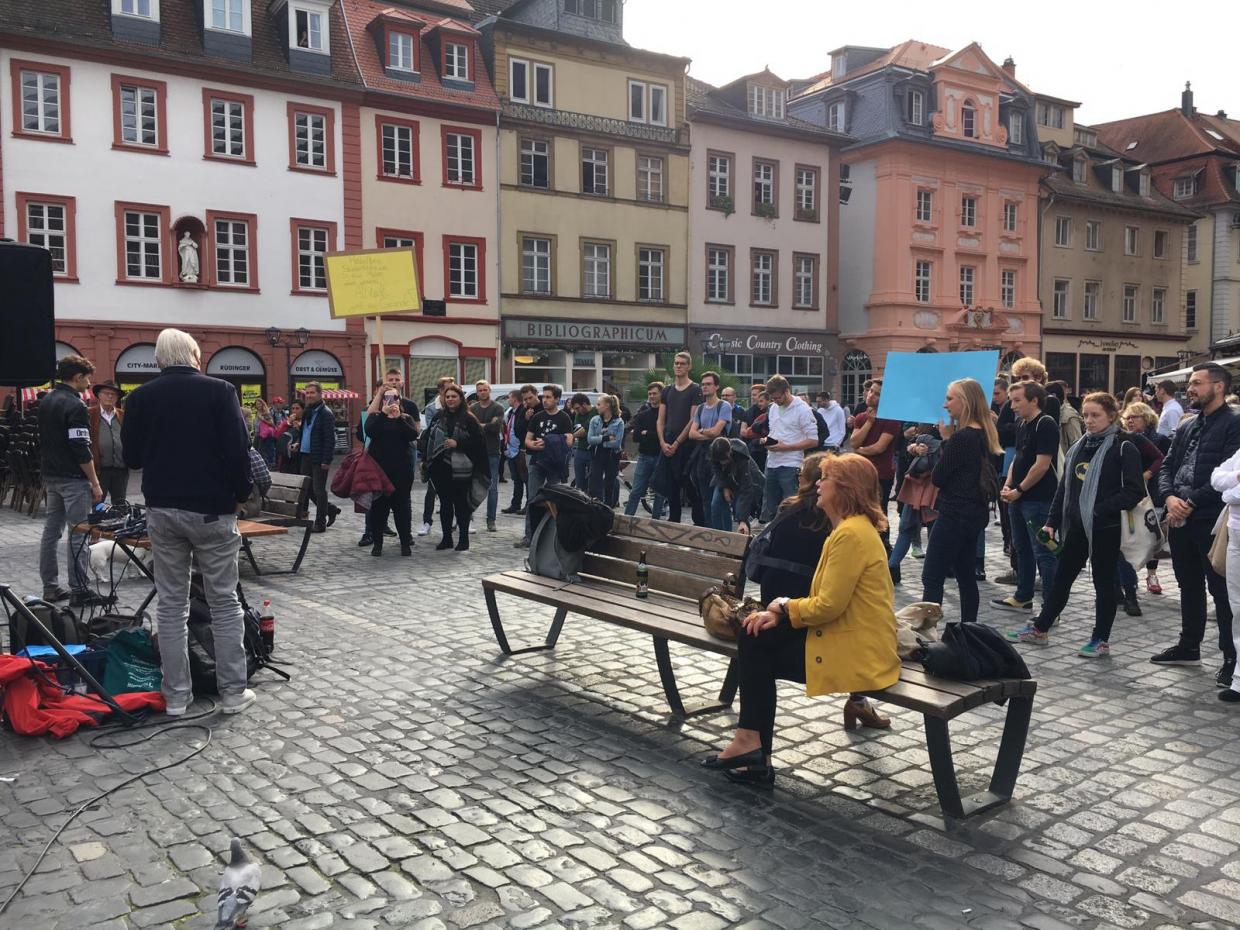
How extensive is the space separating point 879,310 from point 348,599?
1443 inches

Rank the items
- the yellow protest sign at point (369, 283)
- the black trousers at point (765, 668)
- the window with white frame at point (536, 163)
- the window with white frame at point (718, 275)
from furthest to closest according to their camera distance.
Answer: the window with white frame at point (718, 275), the window with white frame at point (536, 163), the yellow protest sign at point (369, 283), the black trousers at point (765, 668)

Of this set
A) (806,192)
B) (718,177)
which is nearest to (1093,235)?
(806,192)

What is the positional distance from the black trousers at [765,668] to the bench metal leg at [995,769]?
664 mm

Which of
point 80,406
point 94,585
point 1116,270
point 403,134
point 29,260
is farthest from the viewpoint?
point 1116,270

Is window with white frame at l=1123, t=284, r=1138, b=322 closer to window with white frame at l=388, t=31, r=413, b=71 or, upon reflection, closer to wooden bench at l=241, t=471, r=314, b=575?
window with white frame at l=388, t=31, r=413, b=71

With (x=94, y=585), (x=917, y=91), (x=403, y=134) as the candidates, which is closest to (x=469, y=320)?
(x=403, y=134)

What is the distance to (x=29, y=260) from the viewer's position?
5.13 m

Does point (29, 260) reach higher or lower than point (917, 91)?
lower

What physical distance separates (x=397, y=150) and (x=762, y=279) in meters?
14.6

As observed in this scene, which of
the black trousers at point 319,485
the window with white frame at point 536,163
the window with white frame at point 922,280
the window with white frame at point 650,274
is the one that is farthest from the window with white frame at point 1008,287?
the black trousers at point 319,485

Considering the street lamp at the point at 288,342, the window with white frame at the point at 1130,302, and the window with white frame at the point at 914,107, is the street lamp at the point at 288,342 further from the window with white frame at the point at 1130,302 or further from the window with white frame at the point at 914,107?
the window with white frame at the point at 1130,302

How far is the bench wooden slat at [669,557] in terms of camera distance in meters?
6.18

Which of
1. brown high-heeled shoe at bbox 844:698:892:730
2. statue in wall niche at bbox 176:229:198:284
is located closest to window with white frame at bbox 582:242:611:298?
statue in wall niche at bbox 176:229:198:284

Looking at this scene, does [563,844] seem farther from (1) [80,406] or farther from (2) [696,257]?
(2) [696,257]
